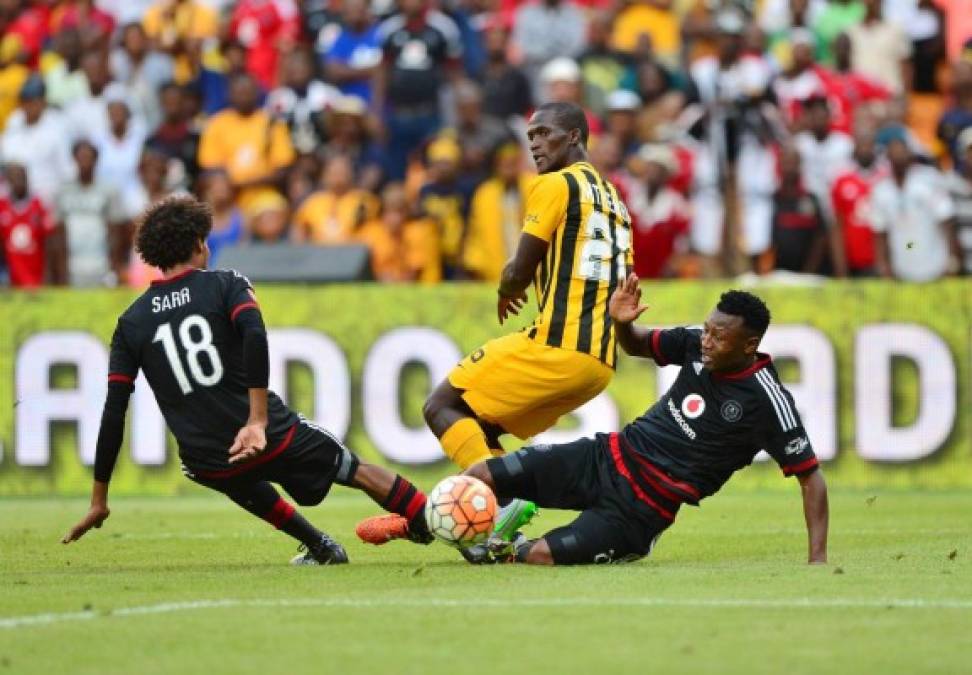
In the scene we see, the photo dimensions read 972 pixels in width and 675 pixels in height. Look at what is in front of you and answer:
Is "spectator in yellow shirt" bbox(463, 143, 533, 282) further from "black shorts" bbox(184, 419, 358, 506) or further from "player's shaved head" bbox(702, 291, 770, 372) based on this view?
"player's shaved head" bbox(702, 291, 770, 372)

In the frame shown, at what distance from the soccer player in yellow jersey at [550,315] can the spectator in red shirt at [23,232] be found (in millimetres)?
10644

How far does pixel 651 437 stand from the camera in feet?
32.9

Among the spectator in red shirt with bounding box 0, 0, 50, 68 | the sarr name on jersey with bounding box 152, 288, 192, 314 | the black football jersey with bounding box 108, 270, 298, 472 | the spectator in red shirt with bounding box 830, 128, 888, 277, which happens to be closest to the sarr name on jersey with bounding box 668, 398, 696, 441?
the black football jersey with bounding box 108, 270, 298, 472

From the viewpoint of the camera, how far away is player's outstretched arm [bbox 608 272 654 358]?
9914 mm

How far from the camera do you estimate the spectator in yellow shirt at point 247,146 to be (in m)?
20.5

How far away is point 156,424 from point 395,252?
3269mm

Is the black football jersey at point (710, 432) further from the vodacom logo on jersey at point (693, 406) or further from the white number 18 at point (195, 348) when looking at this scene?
the white number 18 at point (195, 348)

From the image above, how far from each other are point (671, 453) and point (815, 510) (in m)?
0.78

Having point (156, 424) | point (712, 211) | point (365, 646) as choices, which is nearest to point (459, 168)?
point (712, 211)

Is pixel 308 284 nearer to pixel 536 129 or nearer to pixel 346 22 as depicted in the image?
pixel 346 22

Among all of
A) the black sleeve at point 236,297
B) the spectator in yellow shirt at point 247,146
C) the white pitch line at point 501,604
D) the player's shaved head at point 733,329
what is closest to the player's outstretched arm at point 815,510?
the player's shaved head at point 733,329

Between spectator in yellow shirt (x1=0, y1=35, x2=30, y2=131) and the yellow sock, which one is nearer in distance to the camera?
the yellow sock

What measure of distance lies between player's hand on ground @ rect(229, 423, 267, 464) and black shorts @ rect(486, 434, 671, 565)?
1213 mm

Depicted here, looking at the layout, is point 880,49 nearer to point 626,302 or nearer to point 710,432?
point 626,302
